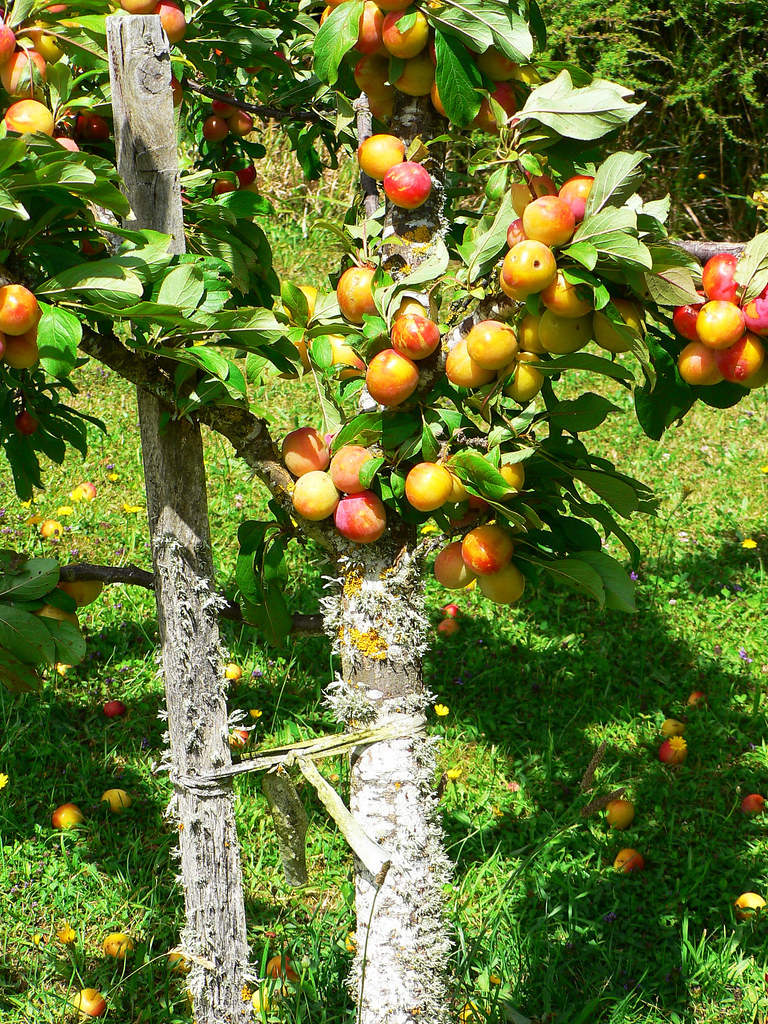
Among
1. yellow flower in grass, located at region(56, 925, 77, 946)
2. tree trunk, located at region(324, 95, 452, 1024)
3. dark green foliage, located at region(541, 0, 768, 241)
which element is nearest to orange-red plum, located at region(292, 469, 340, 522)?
tree trunk, located at region(324, 95, 452, 1024)

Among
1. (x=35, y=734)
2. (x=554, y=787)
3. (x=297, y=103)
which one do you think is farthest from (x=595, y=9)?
(x=35, y=734)

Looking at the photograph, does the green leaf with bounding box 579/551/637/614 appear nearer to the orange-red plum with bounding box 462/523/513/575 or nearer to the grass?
the orange-red plum with bounding box 462/523/513/575

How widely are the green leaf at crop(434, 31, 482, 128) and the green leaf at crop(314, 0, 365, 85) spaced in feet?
0.43

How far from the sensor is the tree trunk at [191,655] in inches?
54.7

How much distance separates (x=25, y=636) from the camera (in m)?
1.53

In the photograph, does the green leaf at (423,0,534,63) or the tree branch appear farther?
the tree branch

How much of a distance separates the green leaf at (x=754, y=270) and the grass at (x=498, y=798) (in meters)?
0.91

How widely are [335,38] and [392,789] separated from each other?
114 centimetres

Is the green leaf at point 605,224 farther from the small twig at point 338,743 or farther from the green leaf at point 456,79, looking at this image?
the small twig at point 338,743

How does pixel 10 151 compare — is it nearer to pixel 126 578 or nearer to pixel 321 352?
pixel 321 352

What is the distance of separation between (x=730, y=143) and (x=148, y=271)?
19.5 feet

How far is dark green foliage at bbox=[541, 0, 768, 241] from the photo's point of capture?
543 cm

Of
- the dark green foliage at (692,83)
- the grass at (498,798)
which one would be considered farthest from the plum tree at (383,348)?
the dark green foliage at (692,83)

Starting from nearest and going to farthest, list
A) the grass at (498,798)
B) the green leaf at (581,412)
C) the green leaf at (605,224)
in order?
the green leaf at (605,224)
the green leaf at (581,412)
the grass at (498,798)
